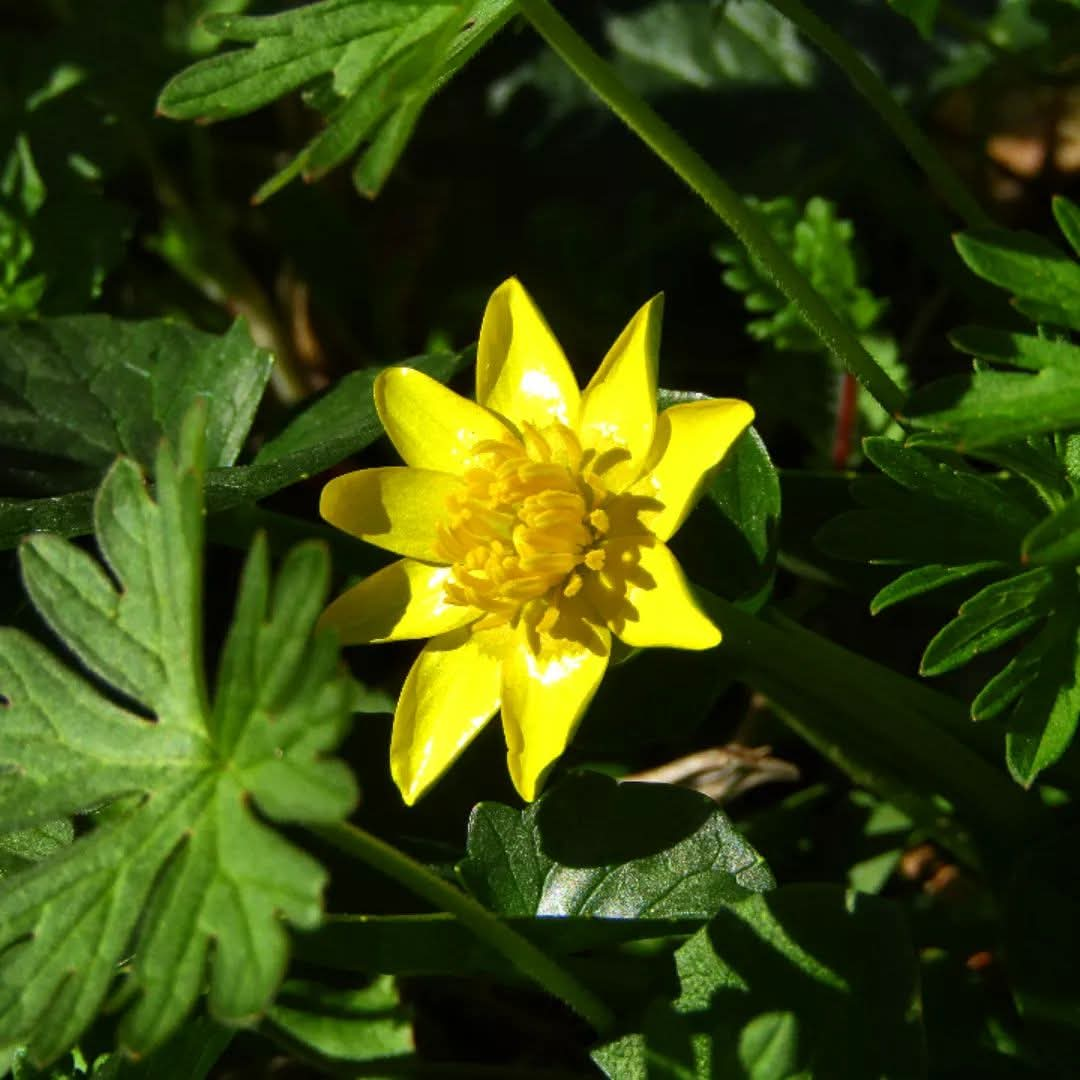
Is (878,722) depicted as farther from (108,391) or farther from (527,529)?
(108,391)

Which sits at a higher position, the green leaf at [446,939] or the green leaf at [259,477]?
the green leaf at [259,477]

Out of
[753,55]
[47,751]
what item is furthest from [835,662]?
[753,55]

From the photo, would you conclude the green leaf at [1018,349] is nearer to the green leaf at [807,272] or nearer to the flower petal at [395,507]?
the flower petal at [395,507]

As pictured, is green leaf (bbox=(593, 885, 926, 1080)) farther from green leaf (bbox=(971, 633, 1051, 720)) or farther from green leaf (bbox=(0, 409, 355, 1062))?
green leaf (bbox=(0, 409, 355, 1062))

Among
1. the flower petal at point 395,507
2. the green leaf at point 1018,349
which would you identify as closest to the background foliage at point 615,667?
the green leaf at point 1018,349

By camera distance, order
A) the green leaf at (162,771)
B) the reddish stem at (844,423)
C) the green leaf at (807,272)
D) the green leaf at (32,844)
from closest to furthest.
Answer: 1. the green leaf at (162,771)
2. the green leaf at (32,844)
3. the green leaf at (807,272)
4. the reddish stem at (844,423)

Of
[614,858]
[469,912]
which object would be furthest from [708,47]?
[469,912]

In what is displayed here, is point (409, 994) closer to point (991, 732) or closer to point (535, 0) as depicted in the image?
point (991, 732)
